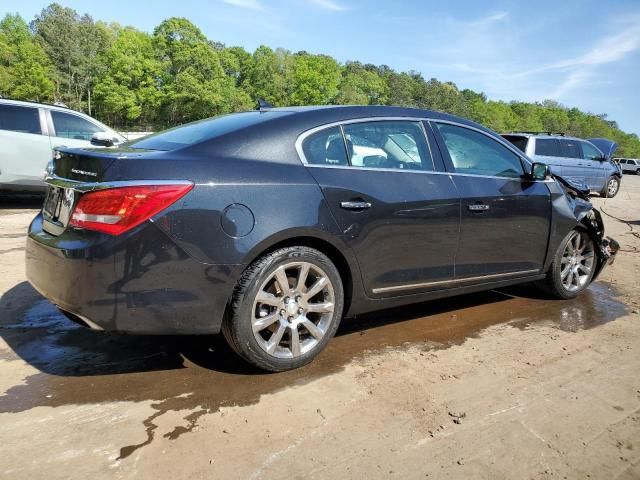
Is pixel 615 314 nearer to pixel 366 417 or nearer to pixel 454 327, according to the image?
pixel 454 327

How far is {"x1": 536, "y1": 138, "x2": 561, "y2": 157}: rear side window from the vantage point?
13469mm

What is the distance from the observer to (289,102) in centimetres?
8594

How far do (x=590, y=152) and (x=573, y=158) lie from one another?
1.19 meters

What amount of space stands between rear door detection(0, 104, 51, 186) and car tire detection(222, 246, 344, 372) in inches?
289

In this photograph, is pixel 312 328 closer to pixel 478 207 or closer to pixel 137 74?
pixel 478 207

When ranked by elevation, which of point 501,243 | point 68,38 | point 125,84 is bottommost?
point 501,243

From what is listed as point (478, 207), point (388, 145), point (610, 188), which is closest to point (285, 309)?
point (388, 145)

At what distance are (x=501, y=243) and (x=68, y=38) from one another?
82529 mm

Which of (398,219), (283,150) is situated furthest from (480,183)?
(283,150)

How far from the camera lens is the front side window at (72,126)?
8.93 metres

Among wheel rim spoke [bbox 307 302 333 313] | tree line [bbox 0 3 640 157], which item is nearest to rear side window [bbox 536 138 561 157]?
wheel rim spoke [bbox 307 302 333 313]

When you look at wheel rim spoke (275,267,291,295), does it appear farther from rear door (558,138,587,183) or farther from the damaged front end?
rear door (558,138,587,183)

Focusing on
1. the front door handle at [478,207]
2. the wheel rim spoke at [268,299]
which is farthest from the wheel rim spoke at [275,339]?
the front door handle at [478,207]

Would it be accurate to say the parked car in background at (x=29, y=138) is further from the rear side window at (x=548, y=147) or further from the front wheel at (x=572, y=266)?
the rear side window at (x=548, y=147)
